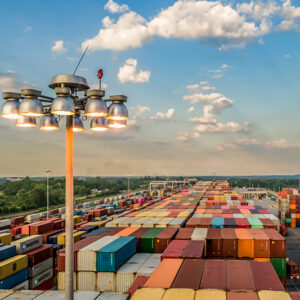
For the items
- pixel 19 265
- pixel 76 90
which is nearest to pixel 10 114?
pixel 76 90

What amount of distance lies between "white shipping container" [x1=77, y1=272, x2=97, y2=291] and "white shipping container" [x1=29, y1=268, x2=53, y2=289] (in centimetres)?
905

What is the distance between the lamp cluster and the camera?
24.4 feet

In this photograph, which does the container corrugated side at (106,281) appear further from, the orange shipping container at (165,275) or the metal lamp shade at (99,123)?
the metal lamp shade at (99,123)

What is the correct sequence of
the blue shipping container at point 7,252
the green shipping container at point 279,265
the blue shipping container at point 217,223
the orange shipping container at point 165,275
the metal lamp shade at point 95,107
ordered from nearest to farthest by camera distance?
the metal lamp shade at point 95,107, the orange shipping container at point 165,275, the green shipping container at point 279,265, the blue shipping container at point 7,252, the blue shipping container at point 217,223

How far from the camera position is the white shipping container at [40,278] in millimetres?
27406

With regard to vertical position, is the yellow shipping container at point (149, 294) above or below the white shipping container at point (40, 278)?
above

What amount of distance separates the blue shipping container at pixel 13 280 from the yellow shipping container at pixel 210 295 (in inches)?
734

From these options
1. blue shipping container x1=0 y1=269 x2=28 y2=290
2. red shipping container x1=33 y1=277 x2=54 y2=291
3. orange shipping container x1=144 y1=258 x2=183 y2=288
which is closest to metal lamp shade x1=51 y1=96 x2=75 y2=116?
orange shipping container x1=144 y1=258 x2=183 y2=288

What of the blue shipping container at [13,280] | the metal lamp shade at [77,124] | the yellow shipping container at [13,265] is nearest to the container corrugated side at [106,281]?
the blue shipping container at [13,280]

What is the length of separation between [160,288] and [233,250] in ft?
50.8

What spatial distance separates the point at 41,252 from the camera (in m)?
29.3

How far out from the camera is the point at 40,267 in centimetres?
2886

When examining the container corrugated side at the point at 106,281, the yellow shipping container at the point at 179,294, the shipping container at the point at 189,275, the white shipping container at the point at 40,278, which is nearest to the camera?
the yellow shipping container at the point at 179,294

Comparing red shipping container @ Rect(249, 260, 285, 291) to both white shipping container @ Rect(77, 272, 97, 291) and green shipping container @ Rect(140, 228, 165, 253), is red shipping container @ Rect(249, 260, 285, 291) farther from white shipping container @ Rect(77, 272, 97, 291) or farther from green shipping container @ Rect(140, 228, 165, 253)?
green shipping container @ Rect(140, 228, 165, 253)
